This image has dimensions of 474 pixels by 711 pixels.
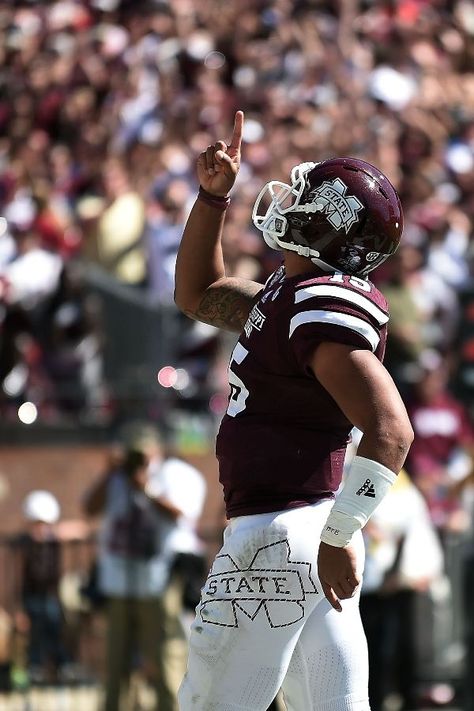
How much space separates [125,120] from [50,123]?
84 centimetres

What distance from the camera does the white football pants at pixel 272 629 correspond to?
425 cm

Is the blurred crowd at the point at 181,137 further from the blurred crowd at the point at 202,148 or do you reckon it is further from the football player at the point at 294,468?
the football player at the point at 294,468

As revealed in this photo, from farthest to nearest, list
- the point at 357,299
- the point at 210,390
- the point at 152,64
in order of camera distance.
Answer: the point at 152,64 → the point at 210,390 → the point at 357,299

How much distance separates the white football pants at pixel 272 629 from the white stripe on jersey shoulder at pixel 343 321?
1.78ft

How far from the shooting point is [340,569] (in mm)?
4004

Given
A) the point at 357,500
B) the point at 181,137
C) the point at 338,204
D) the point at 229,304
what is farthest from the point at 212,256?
the point at 181,137

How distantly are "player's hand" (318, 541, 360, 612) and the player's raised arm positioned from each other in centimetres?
109

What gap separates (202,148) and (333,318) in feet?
28.0

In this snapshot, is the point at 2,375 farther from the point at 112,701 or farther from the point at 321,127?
the point at 321,127

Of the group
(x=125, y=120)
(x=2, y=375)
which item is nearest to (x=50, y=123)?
(x=125, y=120)

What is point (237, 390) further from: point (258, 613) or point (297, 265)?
point (258, 613)

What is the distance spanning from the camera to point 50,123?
43.7ft

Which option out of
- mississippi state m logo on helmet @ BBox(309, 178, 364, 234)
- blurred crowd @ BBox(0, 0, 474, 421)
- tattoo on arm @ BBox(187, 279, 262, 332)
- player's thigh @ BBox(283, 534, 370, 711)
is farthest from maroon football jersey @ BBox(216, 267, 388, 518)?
blurred crowd @ BBox(0, 0, 474, 421)

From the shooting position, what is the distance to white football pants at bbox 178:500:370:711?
14.0 ft
